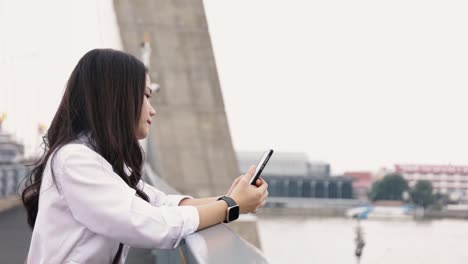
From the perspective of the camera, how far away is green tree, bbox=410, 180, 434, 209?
43.9 metres

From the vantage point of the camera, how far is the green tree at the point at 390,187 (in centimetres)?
4450

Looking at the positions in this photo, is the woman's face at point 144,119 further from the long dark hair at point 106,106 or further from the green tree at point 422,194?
the green tree at point 422,194

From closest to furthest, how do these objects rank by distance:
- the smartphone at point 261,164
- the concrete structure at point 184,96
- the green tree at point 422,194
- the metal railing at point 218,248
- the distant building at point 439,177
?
the metal railing at point 218,248, the smartphone at point 261,164, the concrete structure at point 184,96, the distant building at point 439,177, the green tree at point 422,194

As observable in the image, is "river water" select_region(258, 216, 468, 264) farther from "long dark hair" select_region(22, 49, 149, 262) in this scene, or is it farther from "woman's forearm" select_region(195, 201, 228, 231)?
"long dark hair" select_region(22, 49, 149, 262)

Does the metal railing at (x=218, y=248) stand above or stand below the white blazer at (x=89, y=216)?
below

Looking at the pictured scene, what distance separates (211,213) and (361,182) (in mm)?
59170

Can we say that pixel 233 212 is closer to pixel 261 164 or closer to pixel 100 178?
pixel 261 164

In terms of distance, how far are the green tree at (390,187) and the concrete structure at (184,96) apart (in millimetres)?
35432

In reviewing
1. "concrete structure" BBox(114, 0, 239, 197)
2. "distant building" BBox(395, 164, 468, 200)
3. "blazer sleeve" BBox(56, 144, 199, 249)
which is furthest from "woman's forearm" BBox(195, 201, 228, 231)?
"distant building" BBox(395, 164, 468, 200)

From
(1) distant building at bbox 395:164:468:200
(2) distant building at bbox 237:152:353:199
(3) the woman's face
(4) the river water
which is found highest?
(3) the woman's face

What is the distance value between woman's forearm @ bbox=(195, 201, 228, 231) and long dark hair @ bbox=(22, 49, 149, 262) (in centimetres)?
14

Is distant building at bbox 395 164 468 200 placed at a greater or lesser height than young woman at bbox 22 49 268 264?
lesser

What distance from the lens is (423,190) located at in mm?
44500

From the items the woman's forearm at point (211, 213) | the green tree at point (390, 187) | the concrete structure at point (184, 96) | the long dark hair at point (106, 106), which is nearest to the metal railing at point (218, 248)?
the woman's forearm at point (211, 213)
